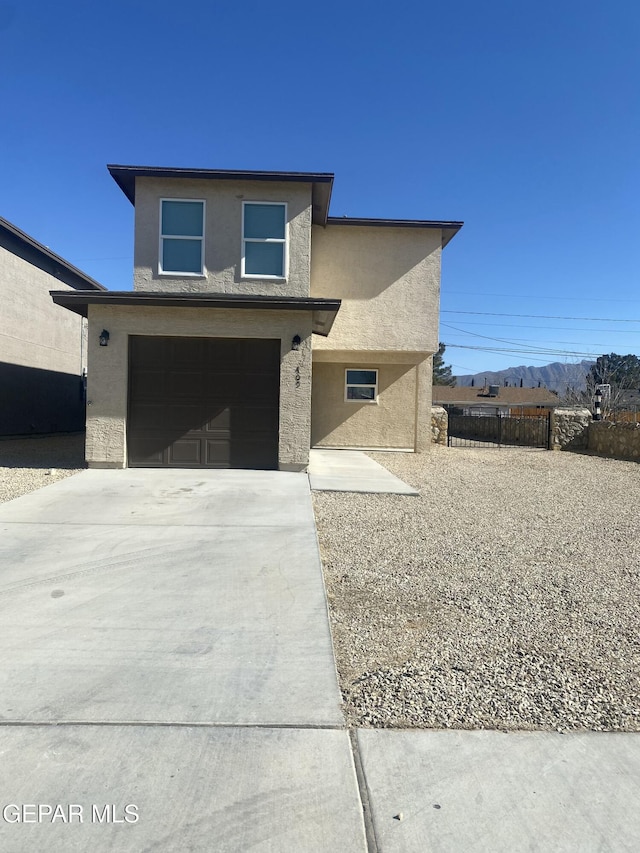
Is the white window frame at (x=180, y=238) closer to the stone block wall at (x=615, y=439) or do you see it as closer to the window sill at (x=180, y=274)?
the window sill at (x=180, y=274)

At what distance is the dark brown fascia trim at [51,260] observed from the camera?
17.3 m

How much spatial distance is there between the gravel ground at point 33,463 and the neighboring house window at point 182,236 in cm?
478

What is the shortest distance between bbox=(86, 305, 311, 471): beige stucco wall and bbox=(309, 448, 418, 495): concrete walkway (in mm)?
1218

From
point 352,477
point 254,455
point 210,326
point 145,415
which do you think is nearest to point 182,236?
point 210,326

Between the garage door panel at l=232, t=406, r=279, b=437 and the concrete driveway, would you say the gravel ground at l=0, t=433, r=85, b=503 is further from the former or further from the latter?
the concrete driveway

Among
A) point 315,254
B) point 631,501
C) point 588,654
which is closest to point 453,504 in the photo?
point 631,501

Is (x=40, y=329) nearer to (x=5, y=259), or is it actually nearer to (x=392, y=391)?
(x=5, y=259)

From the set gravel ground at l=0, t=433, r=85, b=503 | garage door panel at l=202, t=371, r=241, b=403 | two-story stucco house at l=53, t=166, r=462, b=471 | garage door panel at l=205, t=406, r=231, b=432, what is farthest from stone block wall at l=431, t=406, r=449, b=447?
gravel ground at l=0, t=433, r=85, b=503

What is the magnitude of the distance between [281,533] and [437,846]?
15.1 ft

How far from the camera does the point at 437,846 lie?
2182 millimetres

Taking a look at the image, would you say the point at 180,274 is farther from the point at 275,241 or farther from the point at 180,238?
the point at 275,241

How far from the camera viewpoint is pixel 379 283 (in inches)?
610

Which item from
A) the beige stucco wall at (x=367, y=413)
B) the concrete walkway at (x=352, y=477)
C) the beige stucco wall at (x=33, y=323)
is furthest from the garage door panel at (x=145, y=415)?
the beige stucco wall at (x=33, y=323)

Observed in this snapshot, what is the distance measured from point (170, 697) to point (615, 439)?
1801cm
